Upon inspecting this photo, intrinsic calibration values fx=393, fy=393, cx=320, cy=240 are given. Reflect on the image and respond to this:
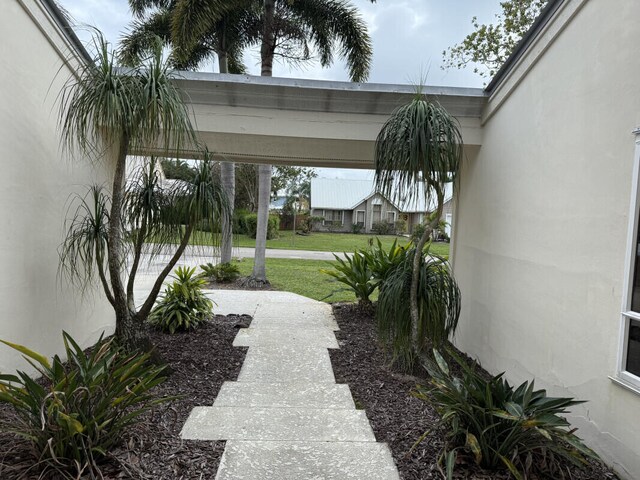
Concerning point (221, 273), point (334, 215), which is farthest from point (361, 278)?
point (334, 215)

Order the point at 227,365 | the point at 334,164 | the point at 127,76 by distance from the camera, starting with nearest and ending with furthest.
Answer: the point at 127,76
the point at 227,365
the point at 334,164

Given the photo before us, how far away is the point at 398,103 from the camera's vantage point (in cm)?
444

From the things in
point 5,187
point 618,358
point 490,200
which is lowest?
point 618,358

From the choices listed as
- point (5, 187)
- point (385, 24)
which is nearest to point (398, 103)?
point (5, 187)

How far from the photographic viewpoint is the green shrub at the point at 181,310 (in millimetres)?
5254

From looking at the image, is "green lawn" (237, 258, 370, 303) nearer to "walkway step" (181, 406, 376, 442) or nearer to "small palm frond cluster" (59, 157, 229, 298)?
"small palm frond cluster" (59, 157, 229, 298)

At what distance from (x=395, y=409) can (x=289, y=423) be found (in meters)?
0.87

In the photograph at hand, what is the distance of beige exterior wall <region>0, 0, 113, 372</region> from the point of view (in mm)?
2854

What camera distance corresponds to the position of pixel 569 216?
2.86 meters

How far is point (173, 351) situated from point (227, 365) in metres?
0.75

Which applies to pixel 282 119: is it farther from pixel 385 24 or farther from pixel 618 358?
pixel 385 24

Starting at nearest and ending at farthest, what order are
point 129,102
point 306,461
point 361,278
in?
point 306,461 < point 129,102 < point 361,278

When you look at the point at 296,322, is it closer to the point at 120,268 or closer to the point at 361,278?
the point at 361,278

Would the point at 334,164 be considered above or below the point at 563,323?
above
